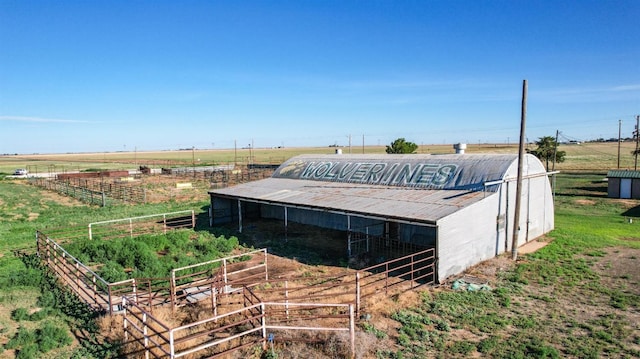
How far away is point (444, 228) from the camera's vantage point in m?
16.4

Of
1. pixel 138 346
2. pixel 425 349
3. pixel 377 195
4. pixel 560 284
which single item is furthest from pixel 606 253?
pixel 138 346

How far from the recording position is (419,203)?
1945 centimetres

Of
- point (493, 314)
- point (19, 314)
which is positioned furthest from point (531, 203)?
point (19, 314)

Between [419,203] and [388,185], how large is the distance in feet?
17.3

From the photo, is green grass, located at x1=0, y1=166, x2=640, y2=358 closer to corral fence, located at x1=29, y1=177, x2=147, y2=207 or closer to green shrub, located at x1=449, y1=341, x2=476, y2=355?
green shrub, located at x1=449, y1=341, x2=476, y2=355

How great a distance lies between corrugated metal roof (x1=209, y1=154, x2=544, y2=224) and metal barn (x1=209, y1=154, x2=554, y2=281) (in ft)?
0.15

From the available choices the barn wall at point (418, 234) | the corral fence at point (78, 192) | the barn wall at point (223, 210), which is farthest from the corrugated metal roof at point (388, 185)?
the corral fence at point (78, 192)

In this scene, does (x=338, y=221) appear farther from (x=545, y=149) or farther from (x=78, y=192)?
(x=545, y=149)

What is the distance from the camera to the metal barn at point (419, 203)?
690 inches

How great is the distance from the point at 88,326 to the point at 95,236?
13772 millimetres

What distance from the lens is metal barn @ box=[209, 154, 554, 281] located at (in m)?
17.5

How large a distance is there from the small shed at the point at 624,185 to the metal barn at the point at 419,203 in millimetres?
16766

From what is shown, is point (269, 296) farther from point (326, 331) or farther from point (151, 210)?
point (151, 210)

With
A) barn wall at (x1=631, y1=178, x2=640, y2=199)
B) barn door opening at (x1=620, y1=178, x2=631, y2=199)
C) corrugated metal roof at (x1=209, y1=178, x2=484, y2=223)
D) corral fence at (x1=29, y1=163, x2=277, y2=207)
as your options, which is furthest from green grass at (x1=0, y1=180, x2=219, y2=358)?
barn wall at (x1=631, y1=178, x2=640, y2=199)
